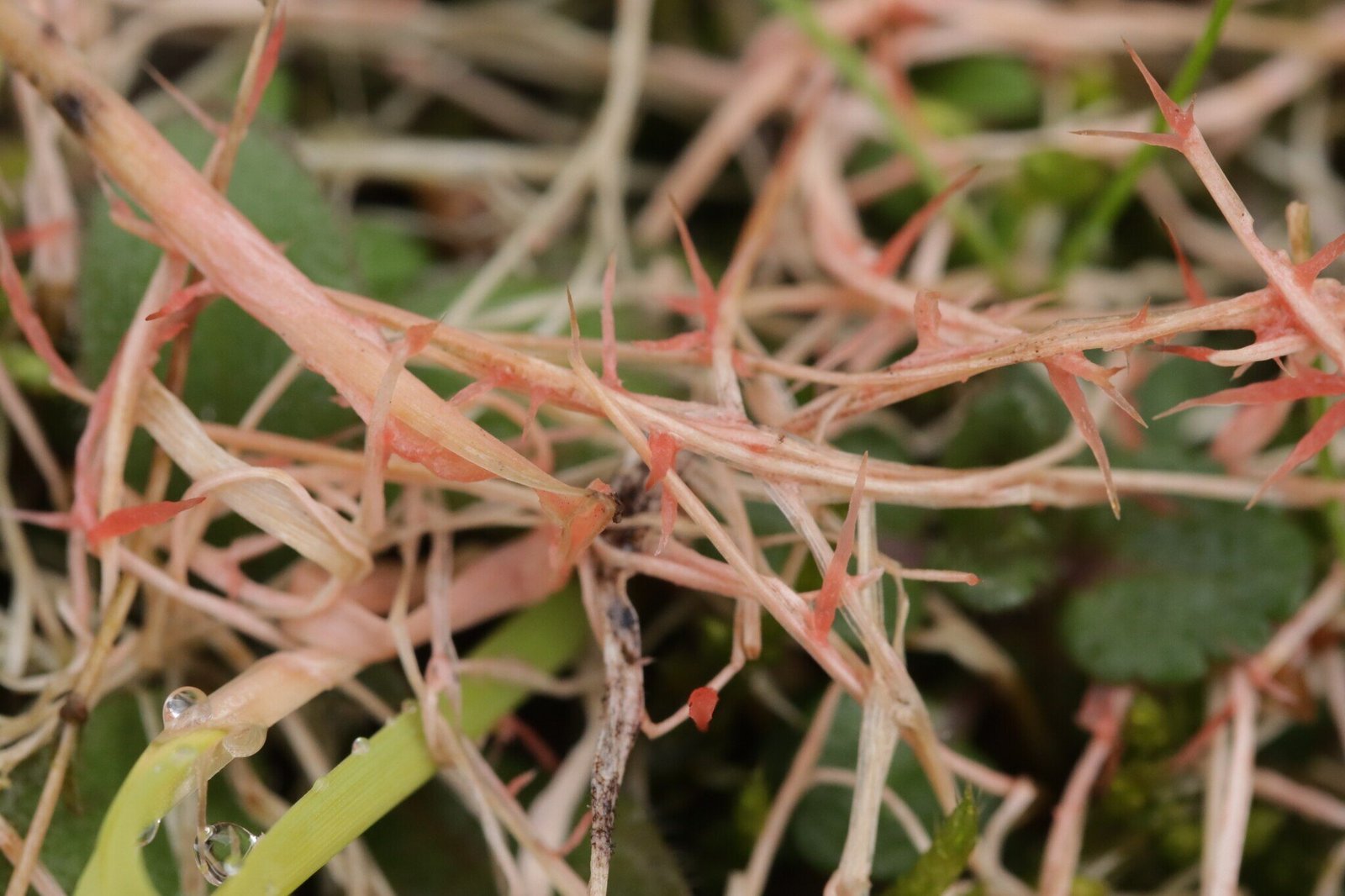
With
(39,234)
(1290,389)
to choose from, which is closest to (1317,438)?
(1290,389)

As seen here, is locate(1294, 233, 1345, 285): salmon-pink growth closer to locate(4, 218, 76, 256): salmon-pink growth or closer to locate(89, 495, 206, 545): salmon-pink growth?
locate(89, 495, 206, 545): salmon-pink growth

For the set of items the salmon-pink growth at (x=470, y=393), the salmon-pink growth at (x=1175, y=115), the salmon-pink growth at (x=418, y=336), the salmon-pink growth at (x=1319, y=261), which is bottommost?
the salmon-pink growth at (x=1319, y=261)

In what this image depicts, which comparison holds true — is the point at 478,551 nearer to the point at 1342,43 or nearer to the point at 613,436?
the point at 613,436

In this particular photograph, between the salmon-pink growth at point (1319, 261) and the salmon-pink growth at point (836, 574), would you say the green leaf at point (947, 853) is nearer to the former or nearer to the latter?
the salmon-pink growth at point (836, 574)

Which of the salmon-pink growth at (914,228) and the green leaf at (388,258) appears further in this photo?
the green leaf at (388,258)

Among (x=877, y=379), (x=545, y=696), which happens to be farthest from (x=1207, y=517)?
(x=545, y=696)

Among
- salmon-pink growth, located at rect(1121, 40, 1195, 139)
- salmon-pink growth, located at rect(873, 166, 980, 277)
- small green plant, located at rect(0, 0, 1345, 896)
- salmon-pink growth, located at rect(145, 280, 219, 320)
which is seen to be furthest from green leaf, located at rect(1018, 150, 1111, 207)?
salmon-pink growth, located at rect(145, 280, 219, 320)

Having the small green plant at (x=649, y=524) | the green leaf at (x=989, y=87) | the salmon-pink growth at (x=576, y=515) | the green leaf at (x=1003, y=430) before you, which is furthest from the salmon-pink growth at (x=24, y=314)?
the green leaf at (x=989, y=87)
